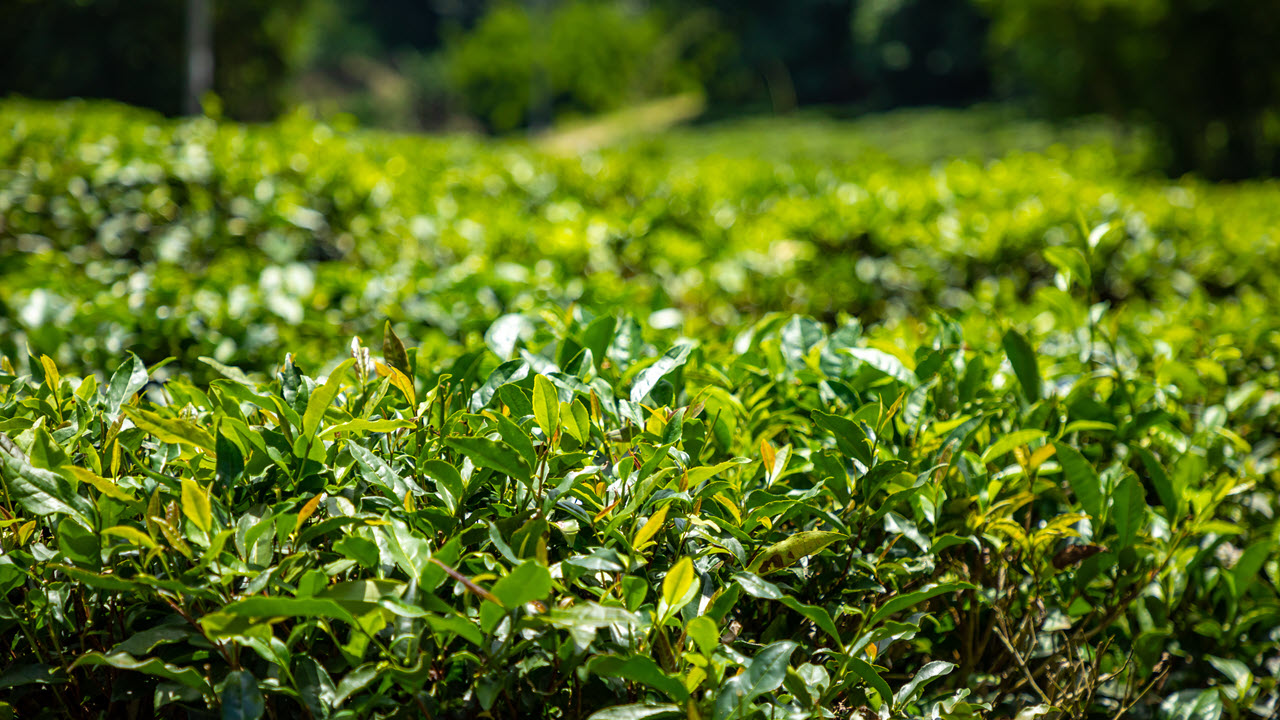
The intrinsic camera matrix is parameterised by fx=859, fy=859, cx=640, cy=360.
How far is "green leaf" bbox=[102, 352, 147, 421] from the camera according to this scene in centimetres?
133

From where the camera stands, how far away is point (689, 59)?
53000mm

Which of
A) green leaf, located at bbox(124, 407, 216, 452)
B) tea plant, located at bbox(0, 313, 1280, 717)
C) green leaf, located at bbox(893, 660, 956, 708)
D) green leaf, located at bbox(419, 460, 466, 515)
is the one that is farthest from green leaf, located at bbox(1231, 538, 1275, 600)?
green leaf, located at bbox(124, 407, 216, 452)

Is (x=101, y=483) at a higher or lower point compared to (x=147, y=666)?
higher

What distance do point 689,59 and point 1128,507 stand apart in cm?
5497

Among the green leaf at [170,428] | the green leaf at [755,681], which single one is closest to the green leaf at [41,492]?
the green leaf at [170,428]

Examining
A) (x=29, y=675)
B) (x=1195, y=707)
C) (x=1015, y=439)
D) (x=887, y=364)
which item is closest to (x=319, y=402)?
(x=29, y=675)

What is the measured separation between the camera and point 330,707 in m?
1.02

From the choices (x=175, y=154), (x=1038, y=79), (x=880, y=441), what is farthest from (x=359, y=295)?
(x=1038, y=79)

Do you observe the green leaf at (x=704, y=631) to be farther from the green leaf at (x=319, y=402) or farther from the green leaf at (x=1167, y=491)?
the green leaf at (x=1167, y=491)

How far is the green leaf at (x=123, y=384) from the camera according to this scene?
133 centimetres

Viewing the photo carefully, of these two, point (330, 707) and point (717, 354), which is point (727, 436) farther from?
point (330, 707)

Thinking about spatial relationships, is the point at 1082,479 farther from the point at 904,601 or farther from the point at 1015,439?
the point at 904,601

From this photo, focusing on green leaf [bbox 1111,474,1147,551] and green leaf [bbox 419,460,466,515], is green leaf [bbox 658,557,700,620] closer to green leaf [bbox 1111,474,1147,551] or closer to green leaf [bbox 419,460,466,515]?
green leaf [bbox 419,460,466,515]

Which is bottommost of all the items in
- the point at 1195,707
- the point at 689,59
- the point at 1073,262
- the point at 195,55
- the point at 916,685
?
the point at 689,59
